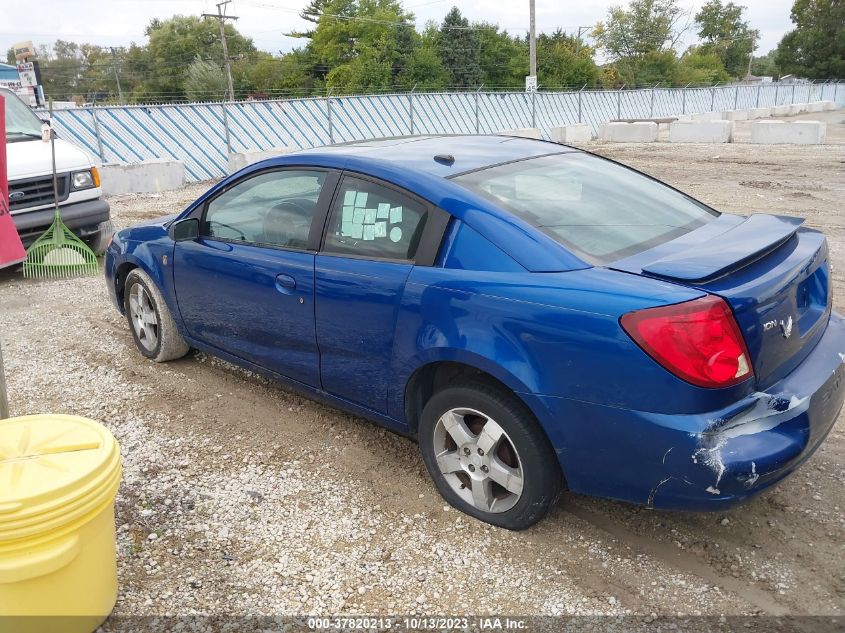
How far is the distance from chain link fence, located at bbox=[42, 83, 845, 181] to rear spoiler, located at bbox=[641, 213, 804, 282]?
14.5m

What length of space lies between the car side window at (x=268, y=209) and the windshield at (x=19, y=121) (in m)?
5.13

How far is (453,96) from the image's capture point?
23.2 metres

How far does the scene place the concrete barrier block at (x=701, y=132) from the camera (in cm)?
2166

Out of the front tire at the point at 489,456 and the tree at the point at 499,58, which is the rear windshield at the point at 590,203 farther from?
the tree at the point at 499,58

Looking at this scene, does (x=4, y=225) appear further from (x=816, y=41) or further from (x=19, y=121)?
(x=816, y=41)

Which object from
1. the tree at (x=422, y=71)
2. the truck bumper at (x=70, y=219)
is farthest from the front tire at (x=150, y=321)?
the tree at (x=422, y=71)

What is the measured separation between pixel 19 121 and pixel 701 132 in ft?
65.1

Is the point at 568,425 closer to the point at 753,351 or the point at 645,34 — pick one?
the point at 753,351

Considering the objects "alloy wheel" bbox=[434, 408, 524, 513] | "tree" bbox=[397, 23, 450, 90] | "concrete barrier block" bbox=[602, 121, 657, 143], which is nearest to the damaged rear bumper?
"alloy wheel" bbox=[434, 408, 524, 513]

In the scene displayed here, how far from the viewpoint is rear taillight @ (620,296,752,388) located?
7.66 feet

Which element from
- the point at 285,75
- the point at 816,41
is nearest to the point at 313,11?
the point at 285,75

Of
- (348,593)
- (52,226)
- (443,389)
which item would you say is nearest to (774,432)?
(443,389)

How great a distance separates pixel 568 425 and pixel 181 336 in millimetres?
3024

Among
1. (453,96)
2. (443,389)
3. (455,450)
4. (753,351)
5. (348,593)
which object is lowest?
(348,593)
